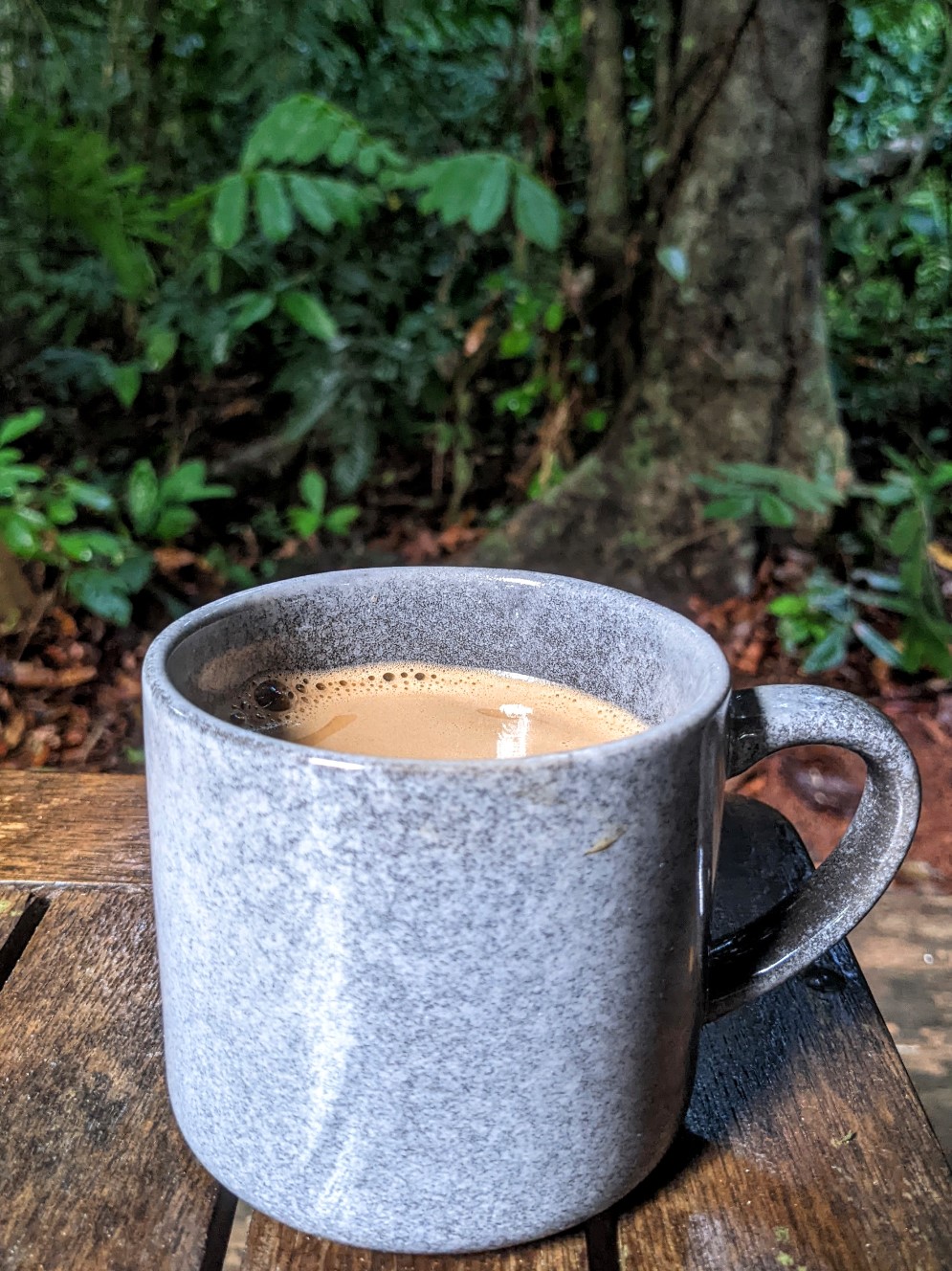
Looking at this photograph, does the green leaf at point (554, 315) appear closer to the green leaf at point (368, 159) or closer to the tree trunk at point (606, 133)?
the tree trunk at point (606, 133)

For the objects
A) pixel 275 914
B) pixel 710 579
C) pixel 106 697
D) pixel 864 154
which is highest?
pixel 864 154

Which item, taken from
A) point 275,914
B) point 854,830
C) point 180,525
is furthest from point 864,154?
point 275,914

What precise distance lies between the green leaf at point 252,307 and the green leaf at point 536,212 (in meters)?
0.85

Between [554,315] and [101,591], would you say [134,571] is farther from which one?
[554,315]

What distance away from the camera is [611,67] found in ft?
8.32

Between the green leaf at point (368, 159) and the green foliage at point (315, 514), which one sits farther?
the green foliage at point (315, 514)

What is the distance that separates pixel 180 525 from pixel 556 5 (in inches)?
63.6

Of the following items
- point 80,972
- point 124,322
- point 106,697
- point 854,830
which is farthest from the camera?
point 124,322

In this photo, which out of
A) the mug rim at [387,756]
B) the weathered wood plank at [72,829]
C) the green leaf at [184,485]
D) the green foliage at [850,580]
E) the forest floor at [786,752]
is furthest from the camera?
the green leaf at [184,485]

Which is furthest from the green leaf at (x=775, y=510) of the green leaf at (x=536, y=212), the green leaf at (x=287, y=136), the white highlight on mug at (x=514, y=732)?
the white highlight on mug at (x=514, y=732)

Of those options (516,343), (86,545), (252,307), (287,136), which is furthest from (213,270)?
(86,545)

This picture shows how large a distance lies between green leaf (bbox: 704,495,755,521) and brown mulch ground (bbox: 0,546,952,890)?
0.30 m

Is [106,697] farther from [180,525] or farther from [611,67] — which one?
[611,67]

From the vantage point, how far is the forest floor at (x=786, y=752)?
1839 mm
